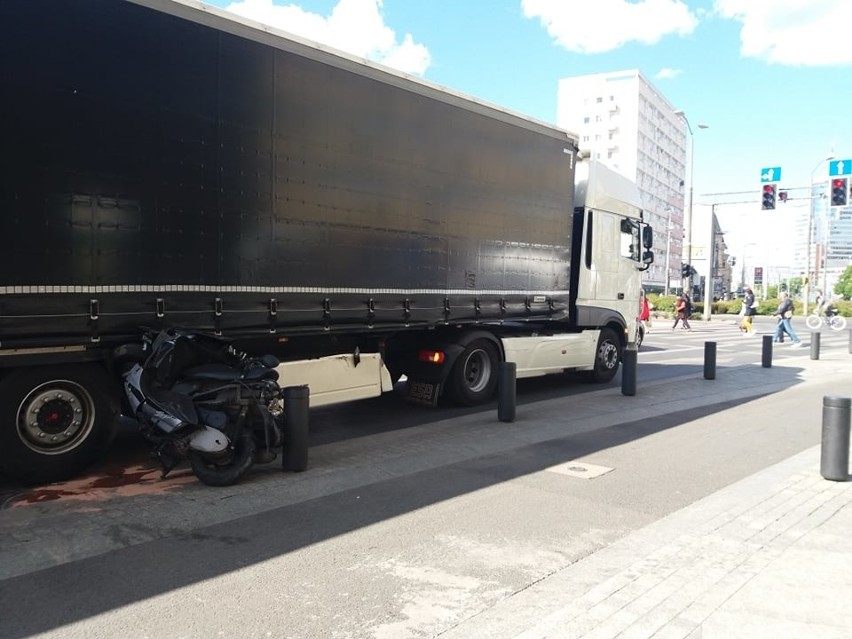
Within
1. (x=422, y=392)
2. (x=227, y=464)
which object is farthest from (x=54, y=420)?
(x=422, y=392)

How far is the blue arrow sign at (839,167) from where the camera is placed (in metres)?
26.6

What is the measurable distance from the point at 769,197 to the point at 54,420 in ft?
99.9

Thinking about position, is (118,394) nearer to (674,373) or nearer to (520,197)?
(520,197)

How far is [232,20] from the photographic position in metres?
6.11

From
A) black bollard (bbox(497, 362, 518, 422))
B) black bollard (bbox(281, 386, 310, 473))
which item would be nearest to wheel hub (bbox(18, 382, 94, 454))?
black bollard (bbox(281, 386, 310, 473))

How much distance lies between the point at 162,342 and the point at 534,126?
21.1ft

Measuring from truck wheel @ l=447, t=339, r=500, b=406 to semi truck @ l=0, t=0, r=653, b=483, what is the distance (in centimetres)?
3

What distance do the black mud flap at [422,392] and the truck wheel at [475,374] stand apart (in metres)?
0.31

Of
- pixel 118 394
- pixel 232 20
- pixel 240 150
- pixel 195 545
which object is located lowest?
pixel 195 545

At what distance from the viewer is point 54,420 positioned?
5.51 meters

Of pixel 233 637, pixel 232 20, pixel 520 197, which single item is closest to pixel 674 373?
pixel 520 197

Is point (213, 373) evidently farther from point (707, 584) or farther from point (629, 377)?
point (629, 377)

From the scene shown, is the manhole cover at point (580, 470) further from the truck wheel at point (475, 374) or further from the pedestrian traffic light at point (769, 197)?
the pedestrian traffic light at point (769, 197)

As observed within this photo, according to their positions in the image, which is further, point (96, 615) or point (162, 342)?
point (162, 342)
